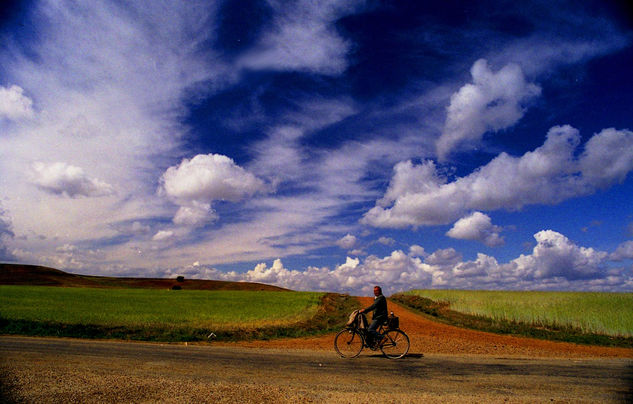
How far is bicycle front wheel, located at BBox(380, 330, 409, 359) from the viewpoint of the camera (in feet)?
48.1

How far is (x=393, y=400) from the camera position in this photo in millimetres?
8445

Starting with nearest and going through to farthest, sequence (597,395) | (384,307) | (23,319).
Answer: (597,395) < (384,307) < (23,319)

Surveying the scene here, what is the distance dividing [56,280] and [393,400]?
116 meters

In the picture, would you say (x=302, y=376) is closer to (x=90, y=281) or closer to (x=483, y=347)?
(x=483, y=347)

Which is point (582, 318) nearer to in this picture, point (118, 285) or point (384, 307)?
point (384, 307)

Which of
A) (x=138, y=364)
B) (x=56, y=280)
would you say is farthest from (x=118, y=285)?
(x=138, y=364)

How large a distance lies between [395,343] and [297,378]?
18.5ft

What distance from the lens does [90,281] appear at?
341 ft

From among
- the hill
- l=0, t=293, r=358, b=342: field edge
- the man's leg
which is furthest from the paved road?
the hill

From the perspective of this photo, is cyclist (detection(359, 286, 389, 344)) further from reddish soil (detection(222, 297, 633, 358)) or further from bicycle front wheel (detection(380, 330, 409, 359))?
reddish soil (detection(222, 297, 633, 358))

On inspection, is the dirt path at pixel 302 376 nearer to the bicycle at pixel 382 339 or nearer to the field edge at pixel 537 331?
the bicycle at pixel 382 339

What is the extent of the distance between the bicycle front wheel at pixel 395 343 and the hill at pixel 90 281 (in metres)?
97.5

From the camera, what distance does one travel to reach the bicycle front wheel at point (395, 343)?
14.6 meters

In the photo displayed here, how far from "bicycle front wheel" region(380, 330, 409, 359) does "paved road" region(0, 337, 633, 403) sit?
0.40 meters
